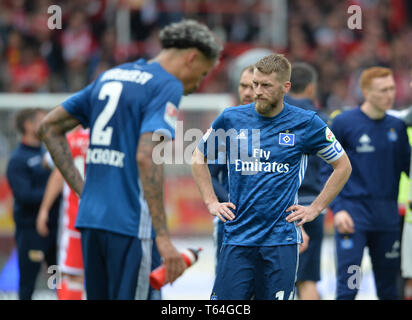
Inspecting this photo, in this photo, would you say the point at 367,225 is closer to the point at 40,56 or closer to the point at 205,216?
the point at 205,216

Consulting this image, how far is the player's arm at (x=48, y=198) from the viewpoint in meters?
7.57

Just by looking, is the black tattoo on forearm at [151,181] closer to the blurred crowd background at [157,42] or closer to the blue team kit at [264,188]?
the blue team kit at [264,188]

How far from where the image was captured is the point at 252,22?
16.9 m

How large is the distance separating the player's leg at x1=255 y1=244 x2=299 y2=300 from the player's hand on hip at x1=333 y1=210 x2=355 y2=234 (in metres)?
1.94

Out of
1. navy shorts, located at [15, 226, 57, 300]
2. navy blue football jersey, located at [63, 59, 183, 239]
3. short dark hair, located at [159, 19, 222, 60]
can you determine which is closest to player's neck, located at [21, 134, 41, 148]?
navy shorts, located at [15, 226, 57, 300]

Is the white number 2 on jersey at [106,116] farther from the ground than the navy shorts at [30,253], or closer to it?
farther from the ground

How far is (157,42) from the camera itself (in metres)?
15.8

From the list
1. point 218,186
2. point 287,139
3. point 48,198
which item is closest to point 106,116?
point 287,139

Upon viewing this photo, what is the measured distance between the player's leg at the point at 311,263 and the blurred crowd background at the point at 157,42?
25.7 ft

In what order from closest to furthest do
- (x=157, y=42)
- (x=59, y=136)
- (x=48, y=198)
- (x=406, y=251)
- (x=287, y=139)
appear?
(x=59, y=136) → (x=287, y=139) → (x=406, y=251) → (x=48, y=198) → (x=157, y=42)

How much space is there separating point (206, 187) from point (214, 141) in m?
0.31

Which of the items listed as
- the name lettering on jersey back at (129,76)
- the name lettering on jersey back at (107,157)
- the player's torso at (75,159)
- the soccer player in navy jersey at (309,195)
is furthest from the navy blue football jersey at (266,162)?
the player's torso at (75,159)

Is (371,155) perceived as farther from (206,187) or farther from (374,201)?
(206,187)
